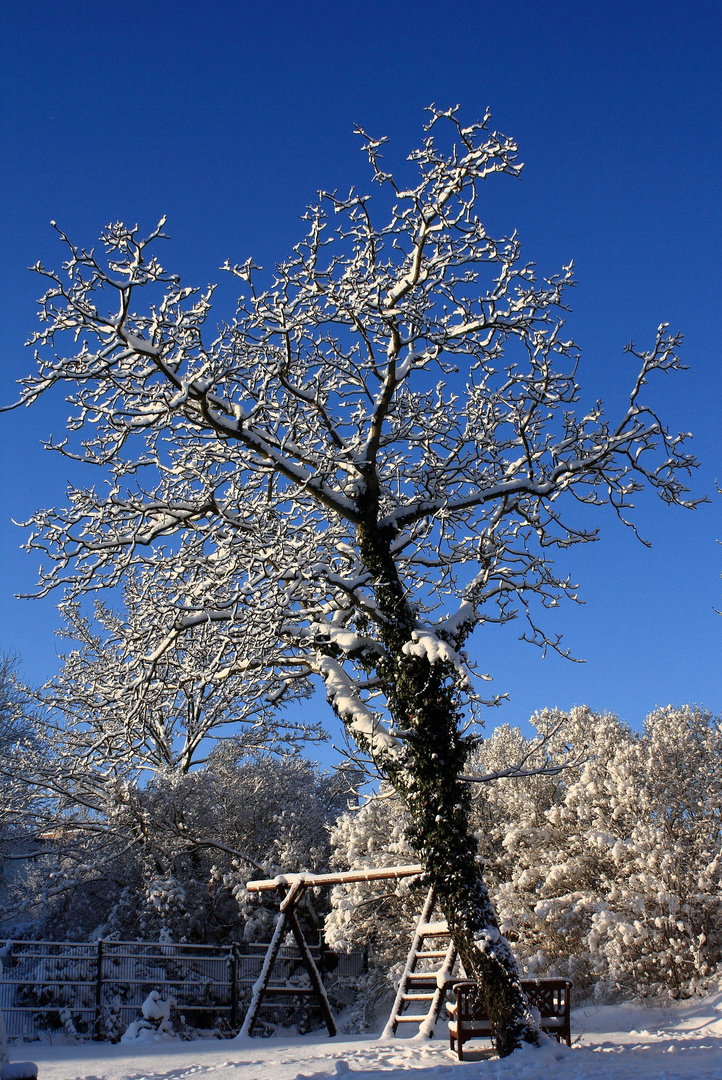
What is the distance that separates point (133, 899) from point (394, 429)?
12659 mm

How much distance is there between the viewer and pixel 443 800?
8.67 m

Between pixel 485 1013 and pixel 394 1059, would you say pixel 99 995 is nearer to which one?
pixel 394 1059

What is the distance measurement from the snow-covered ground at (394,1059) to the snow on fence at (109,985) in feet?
A: 5.19

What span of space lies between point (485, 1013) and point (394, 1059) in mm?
1064

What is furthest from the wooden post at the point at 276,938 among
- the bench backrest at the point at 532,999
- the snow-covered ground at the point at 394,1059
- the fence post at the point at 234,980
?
the fence post at the point at 234,980

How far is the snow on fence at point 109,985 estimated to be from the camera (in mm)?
13312

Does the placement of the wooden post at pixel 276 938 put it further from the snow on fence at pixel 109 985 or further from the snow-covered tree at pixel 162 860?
the snow-covered tree at pixel 162 860

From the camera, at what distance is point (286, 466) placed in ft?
30.5

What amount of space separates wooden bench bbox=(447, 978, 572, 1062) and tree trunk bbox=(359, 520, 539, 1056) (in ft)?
1.05

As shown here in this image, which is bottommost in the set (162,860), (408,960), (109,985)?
(109,985)

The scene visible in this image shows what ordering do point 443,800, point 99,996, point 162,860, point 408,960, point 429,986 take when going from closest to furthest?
point 443,800 → point 408,960 → point 429,986 → point 99,996 → point 162,860

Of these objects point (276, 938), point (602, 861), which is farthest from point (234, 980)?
point (602, 861)

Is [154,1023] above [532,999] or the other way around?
the other way around

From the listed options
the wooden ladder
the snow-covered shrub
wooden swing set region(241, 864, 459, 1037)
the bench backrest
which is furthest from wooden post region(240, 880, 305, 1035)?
the bench backrest
